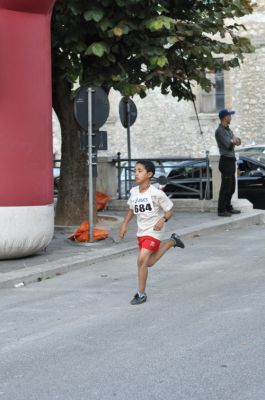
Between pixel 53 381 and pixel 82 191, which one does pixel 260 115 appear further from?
pixel 53 381

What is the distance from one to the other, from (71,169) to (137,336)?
8.46 metres

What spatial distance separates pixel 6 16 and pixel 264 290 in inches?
203

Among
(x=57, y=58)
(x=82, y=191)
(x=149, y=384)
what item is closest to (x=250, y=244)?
(x=82, y=191)

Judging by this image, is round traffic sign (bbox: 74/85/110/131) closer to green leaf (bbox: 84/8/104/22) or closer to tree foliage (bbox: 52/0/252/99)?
tree foliage (bbox: 52/0/252/99)

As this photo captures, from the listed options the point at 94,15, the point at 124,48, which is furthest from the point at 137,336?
the point at 124,48

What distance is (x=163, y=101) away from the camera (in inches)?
1314

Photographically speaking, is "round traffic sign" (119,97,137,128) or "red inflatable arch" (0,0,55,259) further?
"round traffic sign" (119,97,137,128)

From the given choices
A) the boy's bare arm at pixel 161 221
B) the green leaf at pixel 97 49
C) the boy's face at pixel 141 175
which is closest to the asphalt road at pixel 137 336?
the boy's bare arm at pixel 161 221

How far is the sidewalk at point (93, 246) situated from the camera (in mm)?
9672

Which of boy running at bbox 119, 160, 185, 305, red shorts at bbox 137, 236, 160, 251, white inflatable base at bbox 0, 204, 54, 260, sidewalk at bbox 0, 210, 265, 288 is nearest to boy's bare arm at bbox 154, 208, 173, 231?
boy running at bbox 119, 160, 185, 305

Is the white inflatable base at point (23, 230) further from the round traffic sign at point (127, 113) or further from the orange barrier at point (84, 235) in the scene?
the round traffic sign at point (127, 113)

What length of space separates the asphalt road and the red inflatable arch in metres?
1.06

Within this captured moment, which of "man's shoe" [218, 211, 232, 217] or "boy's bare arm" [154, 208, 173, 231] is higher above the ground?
"boy's bare arm" [154, 208, 173, 231]

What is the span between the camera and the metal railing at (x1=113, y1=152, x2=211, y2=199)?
17000 mm
